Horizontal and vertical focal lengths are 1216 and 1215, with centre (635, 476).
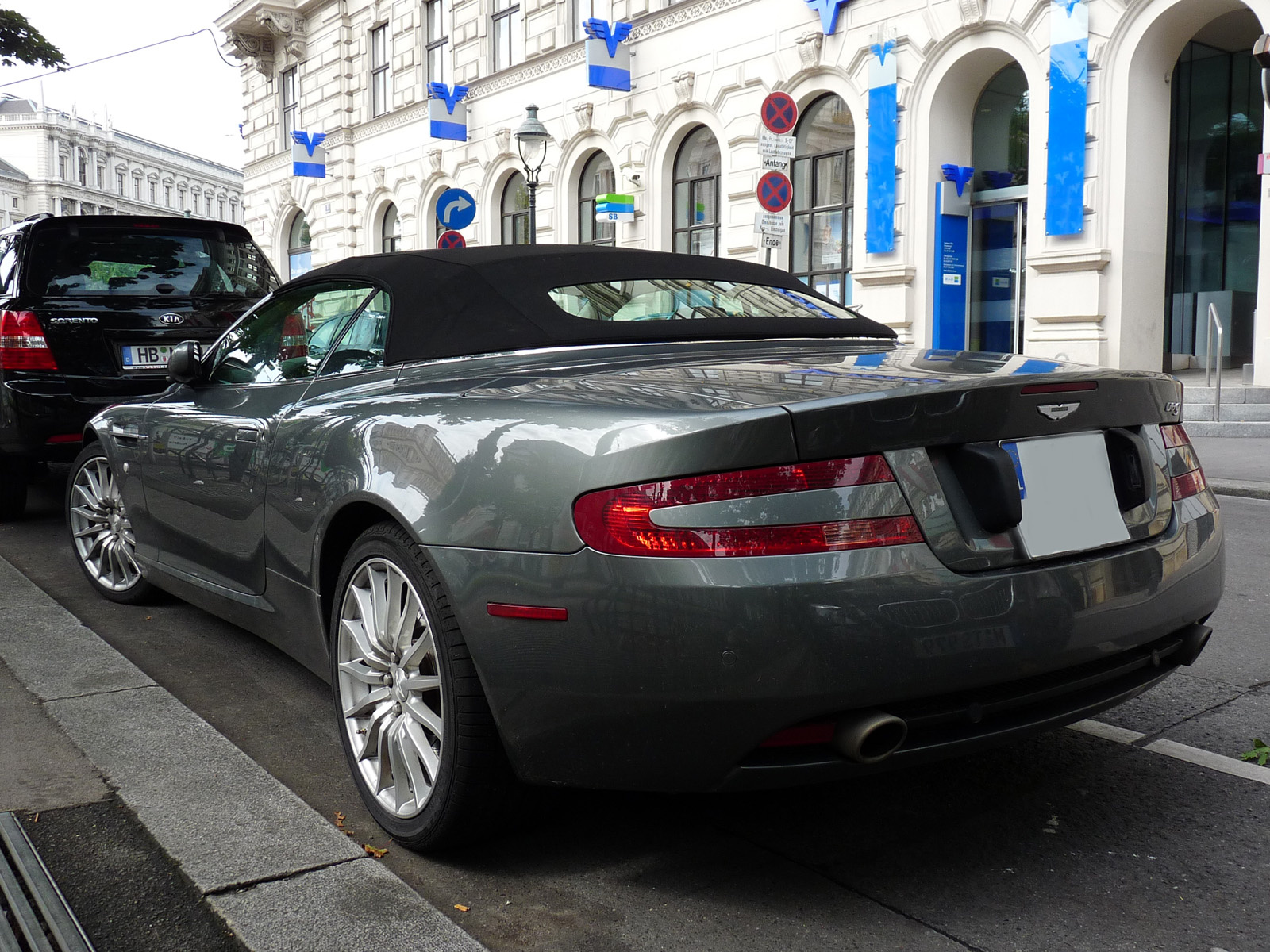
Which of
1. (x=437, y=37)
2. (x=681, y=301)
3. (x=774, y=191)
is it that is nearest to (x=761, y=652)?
(x=681, y=301)

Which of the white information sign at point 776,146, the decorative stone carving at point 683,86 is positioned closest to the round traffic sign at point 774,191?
the white information sign at point 776,146

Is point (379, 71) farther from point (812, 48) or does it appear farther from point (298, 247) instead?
point (812, 48)

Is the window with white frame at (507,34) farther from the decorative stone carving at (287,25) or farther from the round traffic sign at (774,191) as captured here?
the round traffic sign at (774,191)

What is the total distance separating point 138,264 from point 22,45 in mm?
15712

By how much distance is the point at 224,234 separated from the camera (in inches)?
299

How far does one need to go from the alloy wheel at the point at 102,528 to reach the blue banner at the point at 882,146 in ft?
38.8

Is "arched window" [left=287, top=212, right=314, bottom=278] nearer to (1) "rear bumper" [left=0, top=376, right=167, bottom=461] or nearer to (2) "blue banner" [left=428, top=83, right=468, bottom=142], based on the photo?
(2) "blue banner" [left=428, top=83, right=468, bottom=142]

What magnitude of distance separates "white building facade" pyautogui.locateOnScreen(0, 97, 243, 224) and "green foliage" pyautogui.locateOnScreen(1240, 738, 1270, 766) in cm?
10572

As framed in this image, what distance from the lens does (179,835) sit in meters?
2.64

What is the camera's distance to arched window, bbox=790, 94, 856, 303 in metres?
16.3

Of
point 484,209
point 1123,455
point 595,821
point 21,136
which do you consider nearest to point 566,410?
point 595,821

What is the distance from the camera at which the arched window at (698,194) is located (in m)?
18.1

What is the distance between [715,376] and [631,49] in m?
17.7

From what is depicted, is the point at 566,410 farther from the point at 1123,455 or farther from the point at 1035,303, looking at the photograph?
the point at 1035,303
